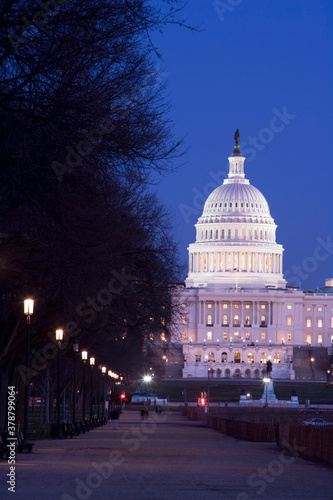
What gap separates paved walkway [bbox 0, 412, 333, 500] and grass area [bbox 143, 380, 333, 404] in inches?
4505

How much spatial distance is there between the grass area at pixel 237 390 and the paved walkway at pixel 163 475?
114437 mm

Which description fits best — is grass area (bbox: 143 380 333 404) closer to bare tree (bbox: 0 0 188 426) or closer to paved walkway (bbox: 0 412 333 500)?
paved walkway (bbox: 0 412 333 500)

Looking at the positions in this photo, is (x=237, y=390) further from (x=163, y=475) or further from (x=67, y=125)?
(x=67, y=125)

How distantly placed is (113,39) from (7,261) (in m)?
10.4

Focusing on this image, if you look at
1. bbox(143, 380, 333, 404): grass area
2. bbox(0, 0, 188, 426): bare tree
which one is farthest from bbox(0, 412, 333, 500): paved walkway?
bbox(143, 380, 333, 404): grass area

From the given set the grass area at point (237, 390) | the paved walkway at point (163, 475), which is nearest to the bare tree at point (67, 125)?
the paved walkway at point (163, 475)

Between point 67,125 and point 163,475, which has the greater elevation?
point 67,125

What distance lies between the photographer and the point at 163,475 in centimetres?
2633

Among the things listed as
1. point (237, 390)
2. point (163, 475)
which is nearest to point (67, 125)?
point (163, 475)

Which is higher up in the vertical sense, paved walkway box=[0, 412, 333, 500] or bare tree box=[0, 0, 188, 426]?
bare tree box=[0, 0, 188, 426]

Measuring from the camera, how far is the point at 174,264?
42531 mm

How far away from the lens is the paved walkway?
21.5 m

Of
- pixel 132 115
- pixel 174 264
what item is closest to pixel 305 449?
pixel 174 264

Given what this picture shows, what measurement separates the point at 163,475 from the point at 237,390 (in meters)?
145
